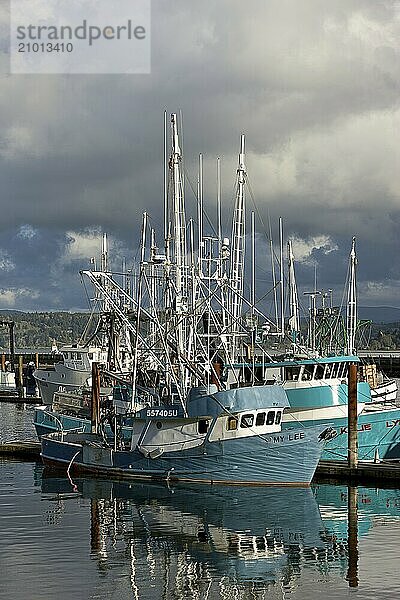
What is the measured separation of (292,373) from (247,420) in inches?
404

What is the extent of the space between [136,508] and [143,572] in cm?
1098

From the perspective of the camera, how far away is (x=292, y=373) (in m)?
53.2

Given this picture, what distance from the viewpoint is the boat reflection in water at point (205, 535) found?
29953 mm

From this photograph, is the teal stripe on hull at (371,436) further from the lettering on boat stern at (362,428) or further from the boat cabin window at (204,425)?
the boat cabin window at (204,425)

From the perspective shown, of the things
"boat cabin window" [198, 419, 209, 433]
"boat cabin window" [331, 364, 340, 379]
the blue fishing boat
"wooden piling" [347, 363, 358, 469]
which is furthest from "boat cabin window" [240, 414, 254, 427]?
"boat cabin window" [331, 364, 340, 379]

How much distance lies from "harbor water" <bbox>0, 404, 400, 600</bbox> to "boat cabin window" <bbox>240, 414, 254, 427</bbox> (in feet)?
9.19

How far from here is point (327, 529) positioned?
37156mm

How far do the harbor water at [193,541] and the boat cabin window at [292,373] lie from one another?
980 cm

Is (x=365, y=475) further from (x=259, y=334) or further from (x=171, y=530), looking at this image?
(x=259, y=334)

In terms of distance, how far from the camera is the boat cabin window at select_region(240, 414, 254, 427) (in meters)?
43.3

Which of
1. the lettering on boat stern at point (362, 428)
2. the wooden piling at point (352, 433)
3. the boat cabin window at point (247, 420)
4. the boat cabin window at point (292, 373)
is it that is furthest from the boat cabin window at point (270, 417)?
the boat cabin window at point (292, 373)

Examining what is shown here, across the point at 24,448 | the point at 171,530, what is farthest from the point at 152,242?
the point at 171,530

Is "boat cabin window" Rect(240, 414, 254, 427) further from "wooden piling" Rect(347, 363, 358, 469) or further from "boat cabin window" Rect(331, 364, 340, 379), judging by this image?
"boat cabin window" Rect(331, 364, 340, 379)

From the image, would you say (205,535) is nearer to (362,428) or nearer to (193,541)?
(193,541)
